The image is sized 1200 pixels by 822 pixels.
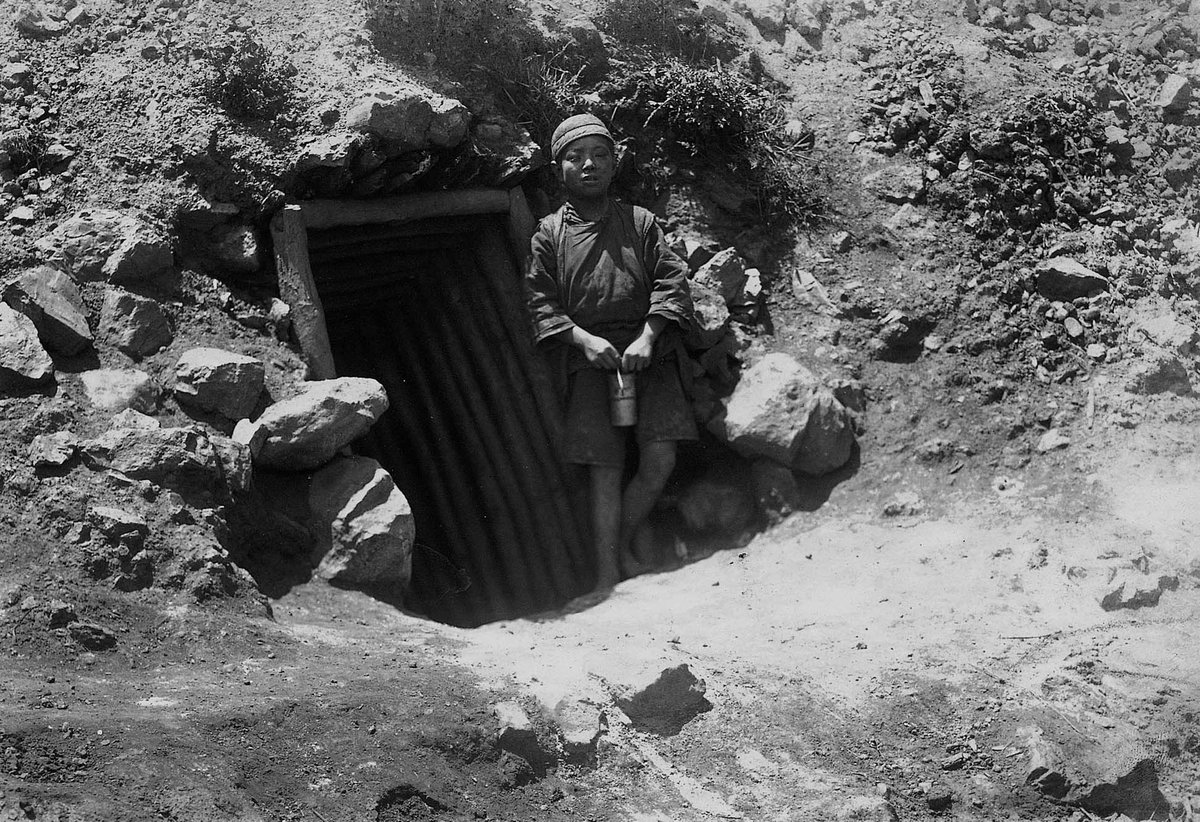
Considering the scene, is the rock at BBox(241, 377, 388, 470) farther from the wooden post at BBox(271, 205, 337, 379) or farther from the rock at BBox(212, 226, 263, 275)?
the rock at BBox(212, 226, 263, 275)

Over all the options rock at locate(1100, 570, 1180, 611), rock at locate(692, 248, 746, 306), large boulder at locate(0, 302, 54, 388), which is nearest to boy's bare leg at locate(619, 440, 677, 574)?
rock at locate(692, 248, 746, 306)

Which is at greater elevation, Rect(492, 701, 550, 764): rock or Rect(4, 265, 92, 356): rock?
Rect(4, 265, 92, 356): rock

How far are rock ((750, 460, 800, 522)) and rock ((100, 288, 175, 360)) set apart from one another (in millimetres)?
2687

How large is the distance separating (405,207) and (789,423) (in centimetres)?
207

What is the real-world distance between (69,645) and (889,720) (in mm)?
2612

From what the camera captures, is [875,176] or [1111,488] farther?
[875,176]

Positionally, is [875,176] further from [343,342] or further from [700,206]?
[343,342]

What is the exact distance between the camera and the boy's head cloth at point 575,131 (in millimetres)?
6020

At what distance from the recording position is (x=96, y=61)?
616 cm

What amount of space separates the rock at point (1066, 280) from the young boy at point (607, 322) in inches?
72.1

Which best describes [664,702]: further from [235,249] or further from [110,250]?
[110,250]

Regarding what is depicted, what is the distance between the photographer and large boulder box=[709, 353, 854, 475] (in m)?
5.98

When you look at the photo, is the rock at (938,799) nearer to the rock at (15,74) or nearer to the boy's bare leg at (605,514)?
the boy's bare leg at (605,514)

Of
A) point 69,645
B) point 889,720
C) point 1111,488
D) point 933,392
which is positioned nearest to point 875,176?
point 933,392
